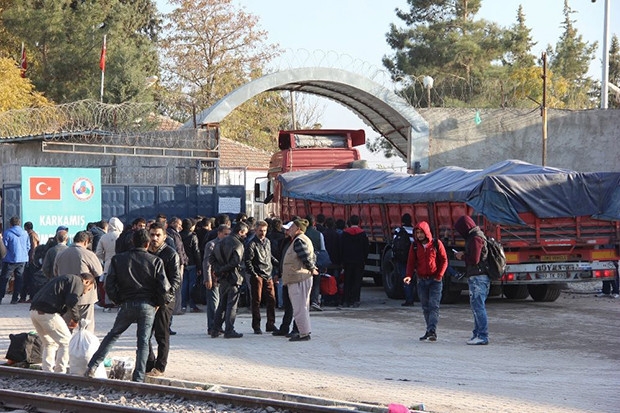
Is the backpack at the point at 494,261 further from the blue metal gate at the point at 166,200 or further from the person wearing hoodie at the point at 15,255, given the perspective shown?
the blue metal gate at the point at 166,200

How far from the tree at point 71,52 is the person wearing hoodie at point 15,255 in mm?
34813

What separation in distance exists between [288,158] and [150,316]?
18.5m

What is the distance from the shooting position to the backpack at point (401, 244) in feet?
69.8

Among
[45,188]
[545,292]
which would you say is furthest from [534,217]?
[45,188]

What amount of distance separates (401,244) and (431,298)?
18.8ft

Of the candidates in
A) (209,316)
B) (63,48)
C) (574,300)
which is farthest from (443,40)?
(209,316)

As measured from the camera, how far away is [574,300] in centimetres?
2238

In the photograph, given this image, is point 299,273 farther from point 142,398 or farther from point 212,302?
point 142,398

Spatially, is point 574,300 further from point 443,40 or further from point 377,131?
point 443,40

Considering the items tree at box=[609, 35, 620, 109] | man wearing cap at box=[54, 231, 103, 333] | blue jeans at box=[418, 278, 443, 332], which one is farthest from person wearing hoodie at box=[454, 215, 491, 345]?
tree at box=[609, 35, 620, 109]

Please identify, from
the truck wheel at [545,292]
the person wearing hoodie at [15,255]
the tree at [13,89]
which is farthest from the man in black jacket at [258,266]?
the tree at [13,89]

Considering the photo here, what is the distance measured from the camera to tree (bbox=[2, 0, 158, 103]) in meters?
57.7

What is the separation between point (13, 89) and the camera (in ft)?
166

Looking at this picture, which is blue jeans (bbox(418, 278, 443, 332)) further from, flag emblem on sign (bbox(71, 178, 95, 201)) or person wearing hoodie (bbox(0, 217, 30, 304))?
flag emblem on sign (bbox(71, 178, 95, 201))
